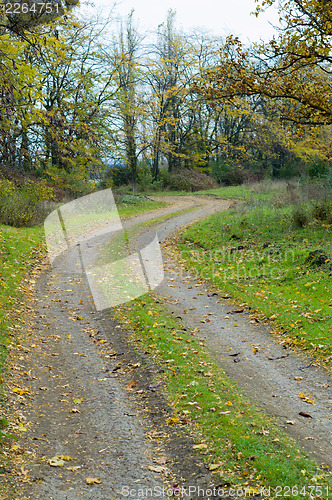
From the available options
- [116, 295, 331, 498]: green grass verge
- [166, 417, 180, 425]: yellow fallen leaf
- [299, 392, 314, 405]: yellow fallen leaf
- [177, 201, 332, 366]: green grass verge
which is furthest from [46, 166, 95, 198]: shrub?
[299, 392, 314, 405]: yellow fallen leaf

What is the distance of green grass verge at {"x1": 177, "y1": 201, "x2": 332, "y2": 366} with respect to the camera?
24.7 ft

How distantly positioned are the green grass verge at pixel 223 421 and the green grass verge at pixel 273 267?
183 centimetres

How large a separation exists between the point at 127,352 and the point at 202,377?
1458 mm

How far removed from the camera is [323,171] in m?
21.9

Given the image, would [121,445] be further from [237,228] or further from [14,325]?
[237,228]

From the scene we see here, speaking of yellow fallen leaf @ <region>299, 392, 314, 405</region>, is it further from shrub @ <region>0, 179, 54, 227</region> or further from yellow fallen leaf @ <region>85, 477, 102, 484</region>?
shrub @ <region>0, 179, 54, 227</region>

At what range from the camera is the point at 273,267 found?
35.8ft

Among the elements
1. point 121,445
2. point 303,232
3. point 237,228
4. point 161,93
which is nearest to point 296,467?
point 121,445

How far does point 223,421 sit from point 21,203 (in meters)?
13.3

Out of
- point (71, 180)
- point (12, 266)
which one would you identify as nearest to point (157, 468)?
point (12, 266)

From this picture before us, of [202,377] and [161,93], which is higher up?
[161,93]

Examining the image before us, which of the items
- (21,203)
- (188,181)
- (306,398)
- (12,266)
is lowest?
(306,398)

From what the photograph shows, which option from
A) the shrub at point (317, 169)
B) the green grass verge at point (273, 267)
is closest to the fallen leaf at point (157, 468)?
the green grass verge at point (273, 267)

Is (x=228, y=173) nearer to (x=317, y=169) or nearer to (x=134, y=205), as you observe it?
(x=134, y=205)
